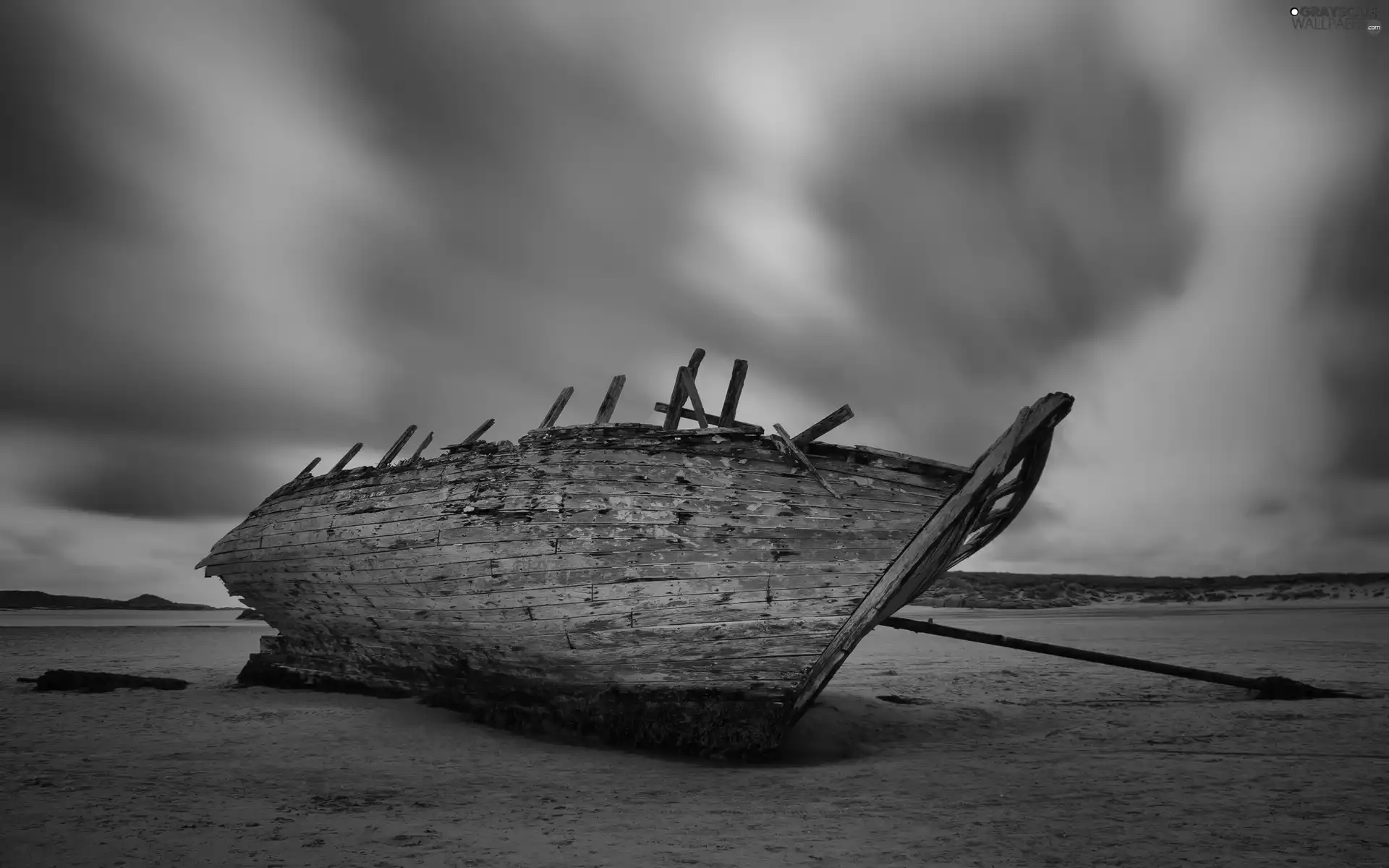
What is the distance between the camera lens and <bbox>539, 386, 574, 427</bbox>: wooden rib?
8016 mm

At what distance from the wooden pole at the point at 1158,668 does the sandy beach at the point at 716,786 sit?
41 centimetres

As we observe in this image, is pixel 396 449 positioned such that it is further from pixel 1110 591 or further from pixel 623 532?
pixel 1110 591

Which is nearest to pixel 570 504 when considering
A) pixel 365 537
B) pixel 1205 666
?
pixel 365 537

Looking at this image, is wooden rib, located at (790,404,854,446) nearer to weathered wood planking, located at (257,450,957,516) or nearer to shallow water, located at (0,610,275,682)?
weathered wood planking, located at (257,450,957,516)

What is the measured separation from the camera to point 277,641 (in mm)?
10969

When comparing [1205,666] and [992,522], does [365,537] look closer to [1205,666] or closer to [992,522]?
[992,522]

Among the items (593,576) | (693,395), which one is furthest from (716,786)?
(693,395)

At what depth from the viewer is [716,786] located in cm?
569

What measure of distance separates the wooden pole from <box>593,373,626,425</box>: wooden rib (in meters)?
4.30

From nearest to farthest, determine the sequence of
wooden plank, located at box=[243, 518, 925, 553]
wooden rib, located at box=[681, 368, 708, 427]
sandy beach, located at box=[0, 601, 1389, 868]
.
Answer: sandy beach, located at box=[0, 601, 1389, 868]
wooden plank, located at box=[243, 518, 925, 553]
wooden rib, located at box=[681, 368, 708, 427]

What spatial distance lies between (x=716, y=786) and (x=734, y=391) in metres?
3.92

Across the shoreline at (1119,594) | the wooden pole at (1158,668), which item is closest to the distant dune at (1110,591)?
the shoreline at (1119,594)

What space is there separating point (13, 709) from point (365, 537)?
458 centimetres

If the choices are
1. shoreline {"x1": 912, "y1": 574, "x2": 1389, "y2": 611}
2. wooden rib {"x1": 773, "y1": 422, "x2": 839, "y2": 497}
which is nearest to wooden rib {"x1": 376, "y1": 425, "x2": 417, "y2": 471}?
wooden rib {"x1": 773, "y1": 422, "x2": 839, "y2": 497}
